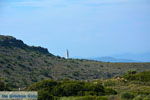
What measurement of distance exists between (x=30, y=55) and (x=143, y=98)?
5902 centimetres

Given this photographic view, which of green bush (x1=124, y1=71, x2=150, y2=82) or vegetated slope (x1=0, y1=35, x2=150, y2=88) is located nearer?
green bush (x1=124, y1=71, x2=150, y2=82)

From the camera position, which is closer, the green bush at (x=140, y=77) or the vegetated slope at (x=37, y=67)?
the green bush at (x=140, y=77)

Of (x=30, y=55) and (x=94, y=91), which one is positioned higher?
(x=30, y=55)

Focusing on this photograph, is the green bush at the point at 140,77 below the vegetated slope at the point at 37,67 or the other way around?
below

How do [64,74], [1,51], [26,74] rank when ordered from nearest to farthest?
[26,74]
[64,74]
[1,51]

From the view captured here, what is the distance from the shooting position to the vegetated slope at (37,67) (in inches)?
2633

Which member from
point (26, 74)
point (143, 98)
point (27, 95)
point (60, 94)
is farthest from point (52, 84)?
point (26, 74)

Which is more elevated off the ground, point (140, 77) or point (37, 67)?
point (37, 67)

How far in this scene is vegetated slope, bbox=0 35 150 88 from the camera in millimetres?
66875

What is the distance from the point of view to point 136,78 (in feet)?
158

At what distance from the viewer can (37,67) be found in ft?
250

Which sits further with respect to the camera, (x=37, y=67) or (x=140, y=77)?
(x=37, y=67)

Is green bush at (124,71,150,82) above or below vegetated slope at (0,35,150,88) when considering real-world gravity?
below

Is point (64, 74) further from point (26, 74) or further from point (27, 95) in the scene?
point (27, 95)
